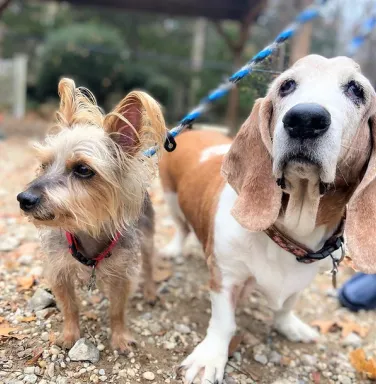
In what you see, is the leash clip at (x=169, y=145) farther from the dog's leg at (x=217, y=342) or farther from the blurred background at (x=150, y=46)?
the blurred background at (x=150, y=46)

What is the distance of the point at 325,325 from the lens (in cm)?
344

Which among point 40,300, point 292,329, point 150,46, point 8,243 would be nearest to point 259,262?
point 292,329

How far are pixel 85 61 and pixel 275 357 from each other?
35.6ft

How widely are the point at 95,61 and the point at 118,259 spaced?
1073 centimetres

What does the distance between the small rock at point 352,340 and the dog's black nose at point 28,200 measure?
2.53 metres

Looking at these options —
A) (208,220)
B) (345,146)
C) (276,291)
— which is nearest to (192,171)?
(208,220)

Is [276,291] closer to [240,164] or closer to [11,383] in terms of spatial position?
[240,164]

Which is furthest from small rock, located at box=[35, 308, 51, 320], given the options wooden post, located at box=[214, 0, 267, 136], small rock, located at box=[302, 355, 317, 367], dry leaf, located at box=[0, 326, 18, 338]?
wooden post, located at box=[214, 0, 267, 136]

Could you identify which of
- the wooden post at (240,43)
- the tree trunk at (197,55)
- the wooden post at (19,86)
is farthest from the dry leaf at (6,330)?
the tree trunk at (197,55)

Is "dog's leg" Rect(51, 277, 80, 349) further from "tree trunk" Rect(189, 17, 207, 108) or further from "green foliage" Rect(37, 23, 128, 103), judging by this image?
"tree trunk" Rect(189, 17, 207, 108)

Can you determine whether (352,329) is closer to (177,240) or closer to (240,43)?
(177,240)

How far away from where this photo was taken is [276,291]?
8.45 feet

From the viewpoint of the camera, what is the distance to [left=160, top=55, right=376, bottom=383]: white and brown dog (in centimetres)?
194

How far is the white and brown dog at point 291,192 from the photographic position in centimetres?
194
